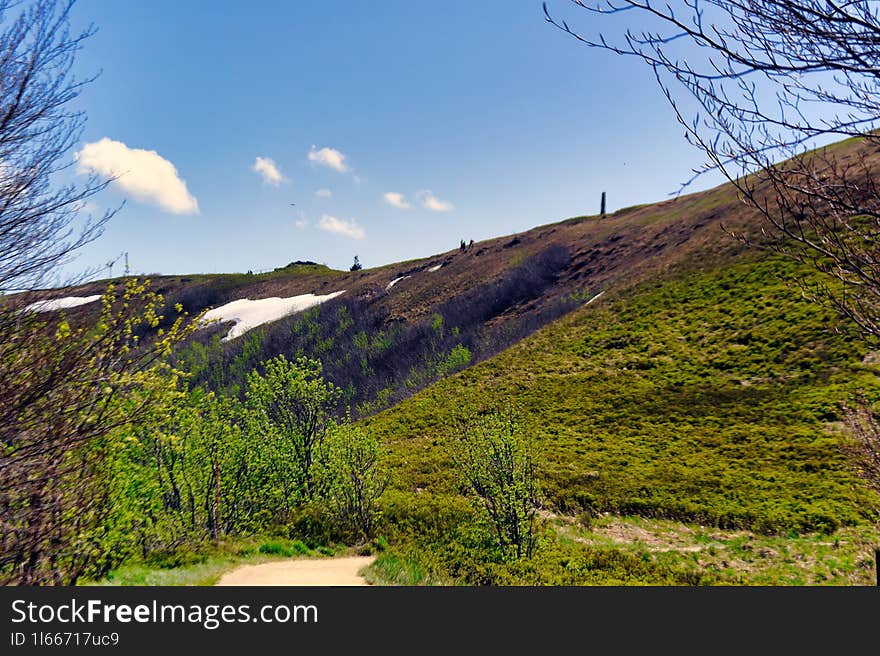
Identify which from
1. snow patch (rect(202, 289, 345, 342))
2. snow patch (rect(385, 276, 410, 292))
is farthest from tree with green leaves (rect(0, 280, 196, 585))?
snow patch (rect(202, 289, 345, 342))

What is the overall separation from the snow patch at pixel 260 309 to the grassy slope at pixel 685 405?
68.6 m

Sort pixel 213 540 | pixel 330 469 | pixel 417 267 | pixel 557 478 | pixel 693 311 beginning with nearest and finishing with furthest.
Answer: pixel 213 540 < pixel 330 469 < pixel 557 478 < pixel 693 311 < pixel 417 267

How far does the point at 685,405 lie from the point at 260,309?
101574 mm

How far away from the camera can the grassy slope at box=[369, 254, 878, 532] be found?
22.7 metres

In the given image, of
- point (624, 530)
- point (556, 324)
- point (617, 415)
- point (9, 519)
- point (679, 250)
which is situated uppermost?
point (679, 250)

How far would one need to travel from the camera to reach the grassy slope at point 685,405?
22719 mm

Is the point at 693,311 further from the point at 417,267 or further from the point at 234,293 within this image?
the point at 234,293

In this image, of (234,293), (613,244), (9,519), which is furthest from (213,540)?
(234,293)

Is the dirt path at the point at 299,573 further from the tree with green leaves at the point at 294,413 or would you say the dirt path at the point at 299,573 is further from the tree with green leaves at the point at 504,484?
the tree with green leaves at the point at 294,413

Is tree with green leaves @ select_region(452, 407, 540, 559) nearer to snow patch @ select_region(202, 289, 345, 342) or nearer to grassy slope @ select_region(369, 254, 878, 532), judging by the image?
grassy slope @ select_region(369, 254, 878, 532)

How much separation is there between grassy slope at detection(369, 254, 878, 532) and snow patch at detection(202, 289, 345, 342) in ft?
225

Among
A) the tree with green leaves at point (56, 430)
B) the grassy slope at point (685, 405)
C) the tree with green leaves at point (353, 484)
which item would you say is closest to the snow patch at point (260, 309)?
the grassy slope at point (685, 405)

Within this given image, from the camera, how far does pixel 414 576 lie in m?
12.6

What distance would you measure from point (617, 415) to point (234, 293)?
11709 centimetres
